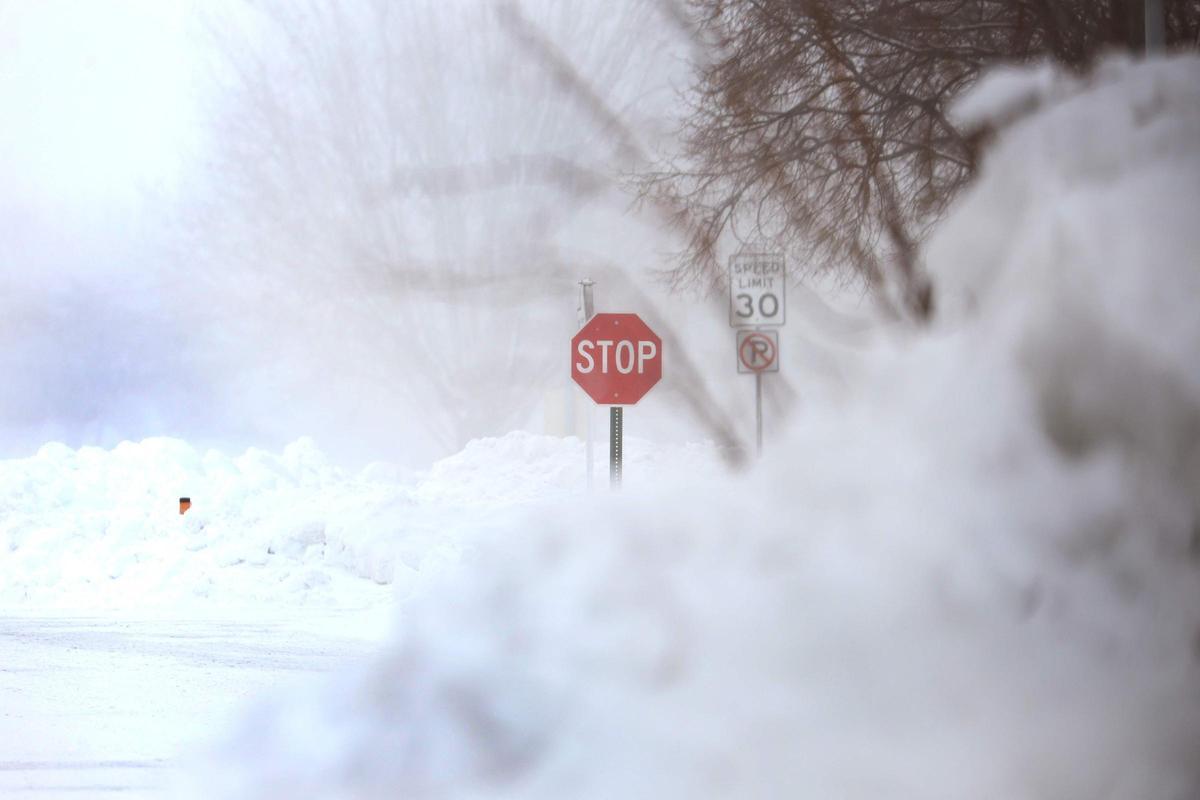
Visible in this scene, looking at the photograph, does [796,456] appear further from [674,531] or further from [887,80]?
[887,80]

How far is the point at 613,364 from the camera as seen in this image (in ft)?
28.1

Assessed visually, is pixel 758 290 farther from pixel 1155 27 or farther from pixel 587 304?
pixel 1155 27

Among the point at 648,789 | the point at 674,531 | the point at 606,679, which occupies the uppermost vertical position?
the point at 674,531

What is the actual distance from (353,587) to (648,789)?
860 cm

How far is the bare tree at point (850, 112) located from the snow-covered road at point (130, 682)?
4.40 metres

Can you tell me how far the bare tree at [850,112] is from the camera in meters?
7.75

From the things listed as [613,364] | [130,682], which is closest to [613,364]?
[613,364]

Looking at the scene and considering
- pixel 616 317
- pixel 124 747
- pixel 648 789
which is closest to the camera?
pixel 648 789

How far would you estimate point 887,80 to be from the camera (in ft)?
27.0

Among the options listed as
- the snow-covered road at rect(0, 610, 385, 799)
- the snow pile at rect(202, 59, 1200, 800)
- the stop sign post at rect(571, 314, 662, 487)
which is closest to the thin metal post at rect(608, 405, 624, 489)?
the stop sign post at rect(571, 314, 662, 487)

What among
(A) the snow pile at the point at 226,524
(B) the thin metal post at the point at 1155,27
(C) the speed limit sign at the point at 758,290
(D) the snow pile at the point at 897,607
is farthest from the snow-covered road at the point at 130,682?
(B) the thin metal post at the point at 1155,27

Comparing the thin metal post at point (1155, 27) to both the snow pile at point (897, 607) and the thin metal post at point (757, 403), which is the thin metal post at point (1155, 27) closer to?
the snow pile at point (897, 607)

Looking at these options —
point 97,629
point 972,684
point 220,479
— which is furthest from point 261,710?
point 220,479

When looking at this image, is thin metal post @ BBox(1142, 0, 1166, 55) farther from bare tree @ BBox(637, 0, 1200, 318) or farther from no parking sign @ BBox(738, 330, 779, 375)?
no parking sign @ BBox(738, 330, 779, 375)
